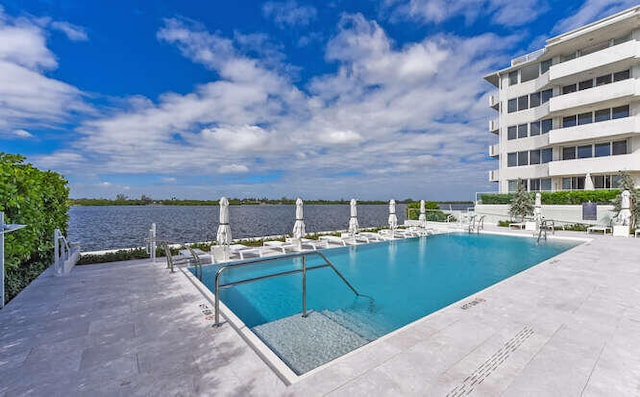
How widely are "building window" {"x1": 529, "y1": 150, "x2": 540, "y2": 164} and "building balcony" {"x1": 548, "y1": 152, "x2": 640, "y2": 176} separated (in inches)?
83.6

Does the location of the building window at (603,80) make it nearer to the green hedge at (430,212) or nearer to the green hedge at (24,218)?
the green hedge at (430,212)

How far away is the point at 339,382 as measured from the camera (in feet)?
8.79

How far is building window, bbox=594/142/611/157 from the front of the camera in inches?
854

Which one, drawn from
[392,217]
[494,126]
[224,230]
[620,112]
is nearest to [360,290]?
[224,230]

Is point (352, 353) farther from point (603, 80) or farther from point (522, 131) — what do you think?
point (603, 80)

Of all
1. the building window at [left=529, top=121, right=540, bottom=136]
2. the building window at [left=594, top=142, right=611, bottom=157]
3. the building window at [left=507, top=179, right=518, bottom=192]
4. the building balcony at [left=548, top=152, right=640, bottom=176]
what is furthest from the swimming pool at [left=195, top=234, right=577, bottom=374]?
the building window at [left=529, top=121, right=540, bottom=136]

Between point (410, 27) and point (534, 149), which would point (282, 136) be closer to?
point (410, 27)

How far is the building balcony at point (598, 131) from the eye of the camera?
1998 cm

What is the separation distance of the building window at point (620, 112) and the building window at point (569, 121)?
222 centimetres

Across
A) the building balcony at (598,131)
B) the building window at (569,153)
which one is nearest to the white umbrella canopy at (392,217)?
the building balcony at (598,131)

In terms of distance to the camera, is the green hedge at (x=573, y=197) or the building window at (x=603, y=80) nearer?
the green hedge at (x=573, y=197)

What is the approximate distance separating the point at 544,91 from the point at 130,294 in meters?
33.3

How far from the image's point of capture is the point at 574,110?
22.8 metres

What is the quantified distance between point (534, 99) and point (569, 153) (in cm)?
590
